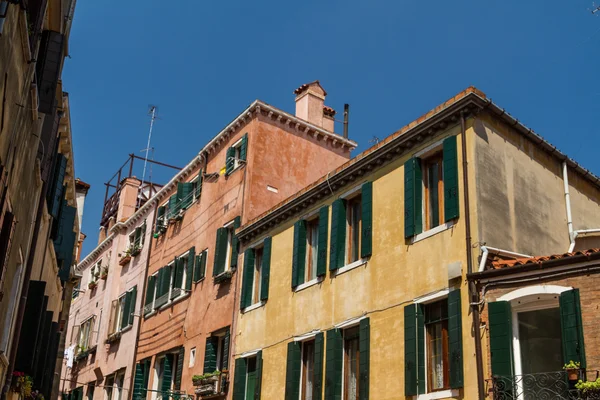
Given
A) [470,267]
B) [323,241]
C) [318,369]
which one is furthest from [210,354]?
[470,267]

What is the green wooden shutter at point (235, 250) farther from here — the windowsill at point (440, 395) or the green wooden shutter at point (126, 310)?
the windowsill at point (440, 395)

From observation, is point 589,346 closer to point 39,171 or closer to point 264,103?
point 39,171

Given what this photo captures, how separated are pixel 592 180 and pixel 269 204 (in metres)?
10.1

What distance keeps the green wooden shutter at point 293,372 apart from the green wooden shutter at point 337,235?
2.32m

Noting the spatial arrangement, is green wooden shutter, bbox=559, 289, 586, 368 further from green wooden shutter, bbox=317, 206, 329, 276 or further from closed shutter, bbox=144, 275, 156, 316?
closed shutter, bbox=144, 275, 156, 316

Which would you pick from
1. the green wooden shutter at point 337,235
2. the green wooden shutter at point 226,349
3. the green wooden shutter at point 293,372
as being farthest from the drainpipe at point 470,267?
the green wooden shutter at point 226,349

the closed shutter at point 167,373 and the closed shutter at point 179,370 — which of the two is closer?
the closed shutter at point 179,370

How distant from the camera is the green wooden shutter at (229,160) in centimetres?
2516

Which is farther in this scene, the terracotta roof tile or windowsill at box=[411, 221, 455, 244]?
windowsill at box=[411, 221, 455, 244]

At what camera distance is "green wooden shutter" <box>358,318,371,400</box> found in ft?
51.8

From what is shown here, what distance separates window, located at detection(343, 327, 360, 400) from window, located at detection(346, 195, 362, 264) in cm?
180

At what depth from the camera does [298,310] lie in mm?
19016

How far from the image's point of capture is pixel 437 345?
14.5 m

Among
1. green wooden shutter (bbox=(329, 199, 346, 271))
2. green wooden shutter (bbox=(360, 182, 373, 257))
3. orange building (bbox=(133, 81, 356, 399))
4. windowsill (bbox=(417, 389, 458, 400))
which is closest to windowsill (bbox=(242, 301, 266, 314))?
orange building (bbox=(133, 81, 356, 399))
